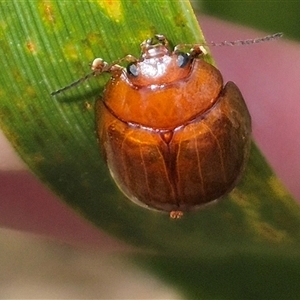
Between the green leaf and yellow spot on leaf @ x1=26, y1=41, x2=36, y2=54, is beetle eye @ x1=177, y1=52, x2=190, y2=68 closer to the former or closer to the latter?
the green leaf

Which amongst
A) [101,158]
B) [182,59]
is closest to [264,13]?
[182,59]

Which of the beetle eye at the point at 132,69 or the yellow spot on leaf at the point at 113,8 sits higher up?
the yellow spot on leaf at the point at 113,8

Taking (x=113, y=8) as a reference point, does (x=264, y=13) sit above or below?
below

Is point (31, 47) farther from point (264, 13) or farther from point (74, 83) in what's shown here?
point (264, 13)

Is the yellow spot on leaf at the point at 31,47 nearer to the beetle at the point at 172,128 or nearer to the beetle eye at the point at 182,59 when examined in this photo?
the beetle at the point at 172,128

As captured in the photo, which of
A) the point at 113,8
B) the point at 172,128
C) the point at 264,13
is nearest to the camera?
the point at 113,8

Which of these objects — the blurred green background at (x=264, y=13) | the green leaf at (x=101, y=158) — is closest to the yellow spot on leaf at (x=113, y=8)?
the green leaf at (x=101, y=158)

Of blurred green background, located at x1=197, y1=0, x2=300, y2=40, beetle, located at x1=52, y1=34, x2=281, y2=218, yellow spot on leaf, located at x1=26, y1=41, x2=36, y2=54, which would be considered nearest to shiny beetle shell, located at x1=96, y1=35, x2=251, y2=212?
beetle, located at x1=52, y1=34, x2=281, y2=218

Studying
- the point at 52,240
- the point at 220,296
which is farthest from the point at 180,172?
the point at 52,240
